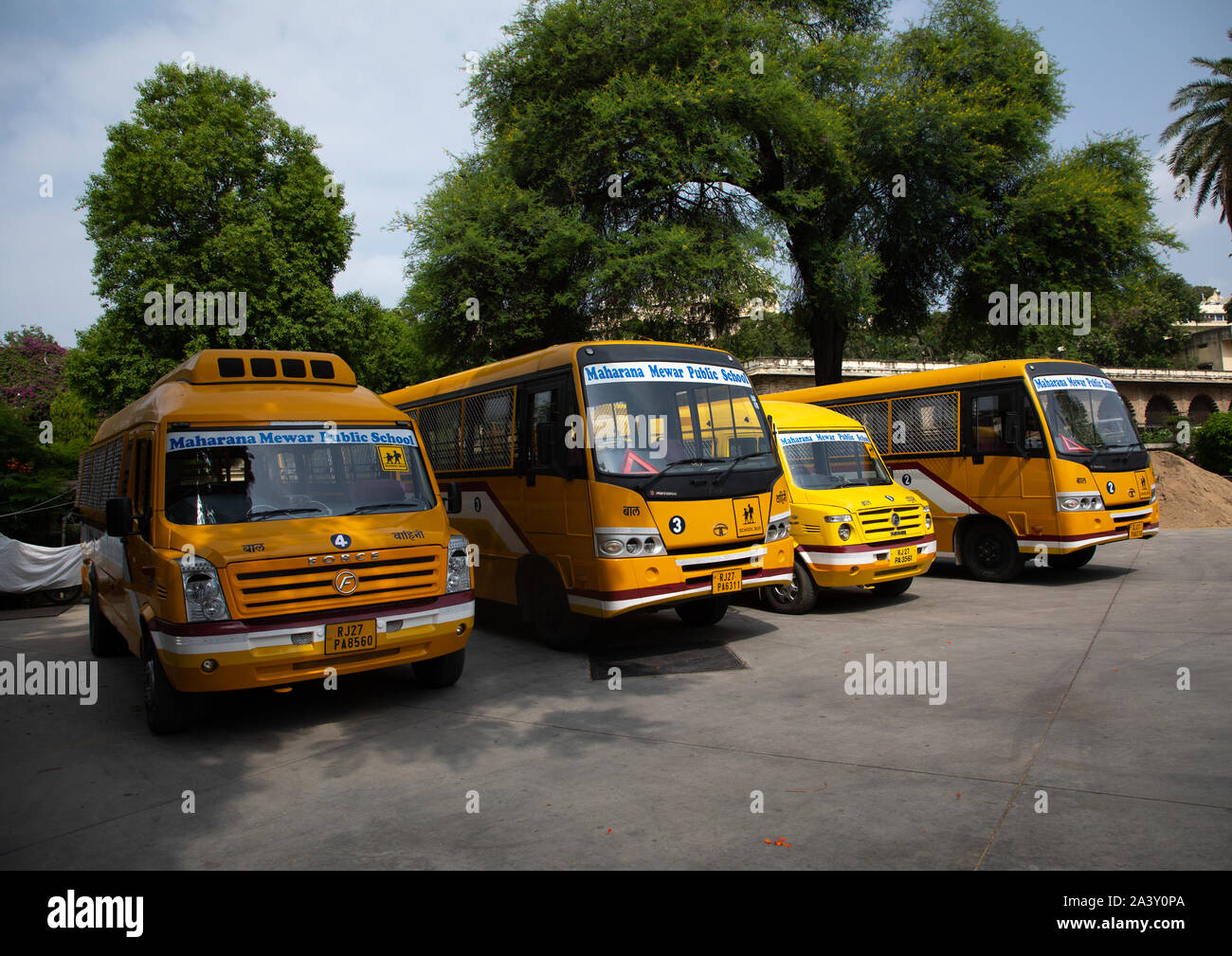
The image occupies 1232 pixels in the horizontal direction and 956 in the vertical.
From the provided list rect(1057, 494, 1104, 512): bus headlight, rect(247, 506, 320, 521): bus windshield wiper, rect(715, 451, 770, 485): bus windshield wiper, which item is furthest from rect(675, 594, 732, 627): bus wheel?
rect(1057, 494, 1104, 512): bus headlight

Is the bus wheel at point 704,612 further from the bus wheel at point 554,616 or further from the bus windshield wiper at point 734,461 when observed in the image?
the bus windshield wiper at point 734,461

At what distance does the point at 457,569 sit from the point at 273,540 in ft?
4.59

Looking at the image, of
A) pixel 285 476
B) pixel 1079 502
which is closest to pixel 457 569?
pixel 285 476

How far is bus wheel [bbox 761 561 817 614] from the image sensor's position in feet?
34.2

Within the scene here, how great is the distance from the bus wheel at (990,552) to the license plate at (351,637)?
9.45m

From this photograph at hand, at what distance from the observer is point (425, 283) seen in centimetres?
1986

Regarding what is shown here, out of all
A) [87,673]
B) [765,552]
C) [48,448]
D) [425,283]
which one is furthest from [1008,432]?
[48,448]

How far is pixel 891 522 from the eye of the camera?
10484mm

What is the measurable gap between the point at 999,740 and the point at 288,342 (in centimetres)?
2783

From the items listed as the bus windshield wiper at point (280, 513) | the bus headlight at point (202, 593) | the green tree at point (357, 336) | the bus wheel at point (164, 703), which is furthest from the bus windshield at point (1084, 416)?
the green tree at point (357, 336)

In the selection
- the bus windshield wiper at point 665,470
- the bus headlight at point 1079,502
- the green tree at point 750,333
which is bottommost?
the bus headlight at point 1079,502

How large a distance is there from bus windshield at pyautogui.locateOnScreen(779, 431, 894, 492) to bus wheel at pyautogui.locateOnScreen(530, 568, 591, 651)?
3.70 meters

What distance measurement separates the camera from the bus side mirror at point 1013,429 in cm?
1194

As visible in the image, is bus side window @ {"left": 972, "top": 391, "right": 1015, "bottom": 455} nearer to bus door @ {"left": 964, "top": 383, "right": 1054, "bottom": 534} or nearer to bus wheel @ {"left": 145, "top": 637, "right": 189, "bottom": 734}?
bus door @ {"left": 964, "top": 383, "right": 1054, "bottom": 534}
